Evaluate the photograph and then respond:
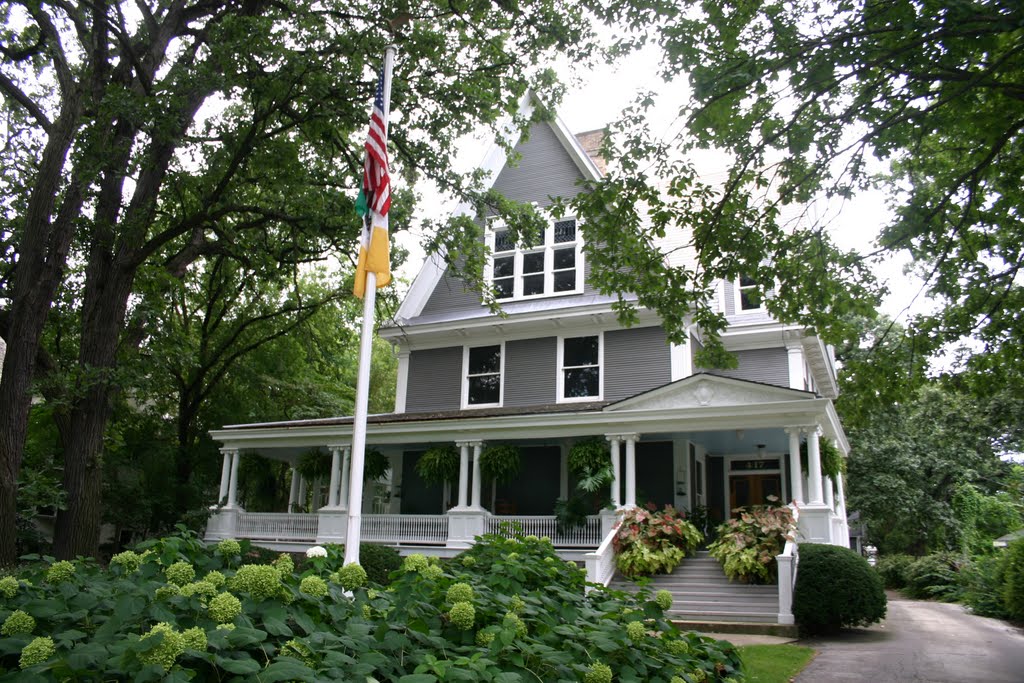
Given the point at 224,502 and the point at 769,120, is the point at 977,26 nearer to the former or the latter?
the point at 769,120

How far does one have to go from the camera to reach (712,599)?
14141 mm

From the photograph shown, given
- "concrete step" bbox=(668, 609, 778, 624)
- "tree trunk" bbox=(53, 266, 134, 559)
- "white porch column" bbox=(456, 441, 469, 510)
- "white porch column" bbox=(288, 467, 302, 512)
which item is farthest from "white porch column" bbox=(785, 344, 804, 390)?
"tree trunk" bbox=(53, 266, 134, 559)

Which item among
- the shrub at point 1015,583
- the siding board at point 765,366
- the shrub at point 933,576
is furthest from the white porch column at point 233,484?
the shrub at point 933,576

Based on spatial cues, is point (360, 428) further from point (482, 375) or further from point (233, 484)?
point (233, 484)

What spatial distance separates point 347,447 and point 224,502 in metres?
4.21

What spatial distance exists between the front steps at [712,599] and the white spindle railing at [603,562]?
0.88 feet

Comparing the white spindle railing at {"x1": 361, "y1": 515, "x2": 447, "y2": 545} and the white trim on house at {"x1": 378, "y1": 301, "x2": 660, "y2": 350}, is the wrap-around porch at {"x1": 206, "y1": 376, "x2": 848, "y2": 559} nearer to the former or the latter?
the white spindle railing at {"x1": 361, "y1": 515, "x2": 447, "y2": 545}

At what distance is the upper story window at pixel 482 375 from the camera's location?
2141cm

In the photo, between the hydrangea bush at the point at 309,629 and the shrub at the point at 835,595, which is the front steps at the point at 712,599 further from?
the hydrangea bush at the point at 309,629

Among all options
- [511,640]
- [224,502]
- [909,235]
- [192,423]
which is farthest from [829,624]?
[192,423]

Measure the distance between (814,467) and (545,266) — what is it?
30.1 feet

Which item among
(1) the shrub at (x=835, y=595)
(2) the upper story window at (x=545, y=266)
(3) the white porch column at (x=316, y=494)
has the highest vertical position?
(2) the upper story window at (x=545, y=266)

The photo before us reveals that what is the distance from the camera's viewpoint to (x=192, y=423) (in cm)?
2727

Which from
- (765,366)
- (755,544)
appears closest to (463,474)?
(755,544)
